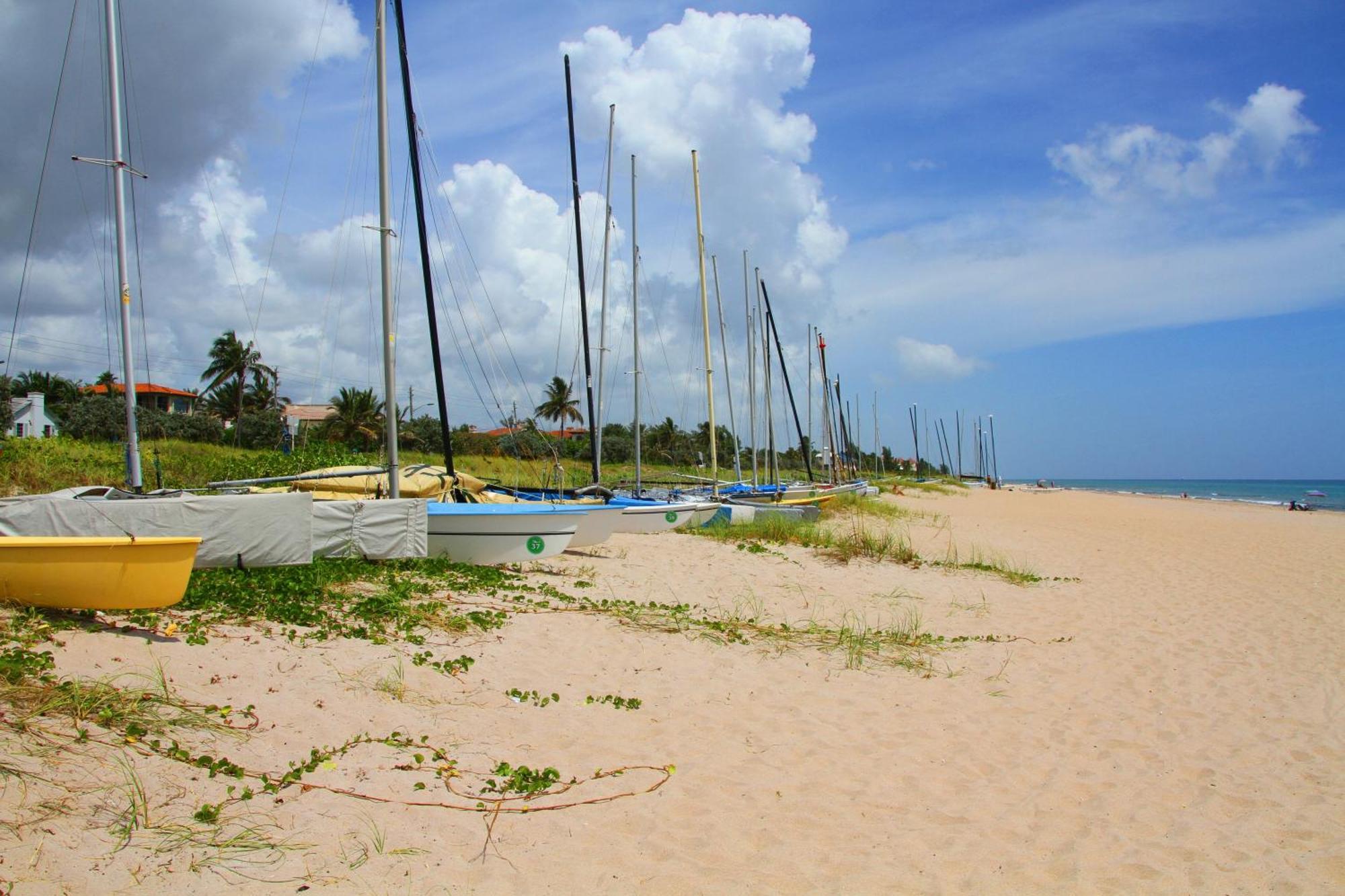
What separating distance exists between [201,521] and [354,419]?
45.7m

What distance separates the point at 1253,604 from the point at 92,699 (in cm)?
1563

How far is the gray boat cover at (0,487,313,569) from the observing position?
8.24 metres

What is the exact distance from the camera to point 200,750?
514 cm

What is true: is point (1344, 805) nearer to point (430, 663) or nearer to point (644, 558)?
point (430, 663)

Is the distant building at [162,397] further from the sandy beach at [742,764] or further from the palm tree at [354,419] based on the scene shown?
the sandy beach at [742,764]

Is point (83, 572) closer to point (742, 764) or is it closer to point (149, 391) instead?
point (742, 764)

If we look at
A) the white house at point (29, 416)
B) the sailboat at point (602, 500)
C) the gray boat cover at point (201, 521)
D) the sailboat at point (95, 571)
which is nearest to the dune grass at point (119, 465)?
the sailboat at point (602, 500)

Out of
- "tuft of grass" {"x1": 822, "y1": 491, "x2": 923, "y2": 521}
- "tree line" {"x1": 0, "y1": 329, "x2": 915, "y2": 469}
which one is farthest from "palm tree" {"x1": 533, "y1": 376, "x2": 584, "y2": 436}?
"tuft of grass" {"x1": 822, "y1": 491, "x2": 923, "y2": 521}

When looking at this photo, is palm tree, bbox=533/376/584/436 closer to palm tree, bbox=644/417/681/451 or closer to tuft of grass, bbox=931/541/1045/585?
palm tree, bbox=644/417/681/451

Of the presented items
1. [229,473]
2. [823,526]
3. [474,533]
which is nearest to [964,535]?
[823,526]

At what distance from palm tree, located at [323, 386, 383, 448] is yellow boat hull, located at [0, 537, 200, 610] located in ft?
153

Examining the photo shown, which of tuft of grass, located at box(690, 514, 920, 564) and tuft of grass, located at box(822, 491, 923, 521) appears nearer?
tuft of grass, located at box(690, 514, 920, 564)

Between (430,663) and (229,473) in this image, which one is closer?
(430,663)

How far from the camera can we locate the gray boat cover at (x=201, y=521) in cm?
824
